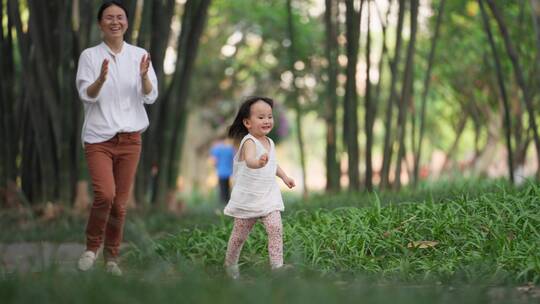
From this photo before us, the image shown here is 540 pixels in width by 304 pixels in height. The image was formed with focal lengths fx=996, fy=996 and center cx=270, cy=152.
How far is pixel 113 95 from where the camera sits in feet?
15.9

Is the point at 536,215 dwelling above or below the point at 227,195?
above

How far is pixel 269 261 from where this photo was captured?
446 centimetres

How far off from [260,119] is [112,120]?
0.83m

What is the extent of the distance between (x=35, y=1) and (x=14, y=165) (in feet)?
6.03

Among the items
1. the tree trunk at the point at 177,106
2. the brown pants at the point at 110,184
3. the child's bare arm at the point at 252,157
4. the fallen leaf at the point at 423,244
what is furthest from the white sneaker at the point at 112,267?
the tree trunk at the point at 177,106

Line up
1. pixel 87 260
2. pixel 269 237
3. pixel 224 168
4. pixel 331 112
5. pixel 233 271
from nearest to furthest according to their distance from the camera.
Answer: pixel 233 271 < pixel 269 237 < pixel 87 260 < pixel 331 112 < pixel 224 168

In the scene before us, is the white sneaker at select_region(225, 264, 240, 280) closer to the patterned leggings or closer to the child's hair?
the patterned leggings

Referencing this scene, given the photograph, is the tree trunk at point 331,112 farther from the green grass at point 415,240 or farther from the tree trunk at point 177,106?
the green grass at point 415,240

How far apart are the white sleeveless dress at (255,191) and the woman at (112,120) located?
28.1 inches

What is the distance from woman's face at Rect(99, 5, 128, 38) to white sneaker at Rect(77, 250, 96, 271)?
107 centimetres

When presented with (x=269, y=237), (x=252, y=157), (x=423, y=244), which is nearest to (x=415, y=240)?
(x=423, y=244)

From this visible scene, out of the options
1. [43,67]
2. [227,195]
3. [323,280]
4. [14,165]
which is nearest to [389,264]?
[323,280]

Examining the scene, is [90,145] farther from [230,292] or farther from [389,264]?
[230,292]

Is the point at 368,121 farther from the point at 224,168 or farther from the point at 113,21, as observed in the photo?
the point at 224,168
